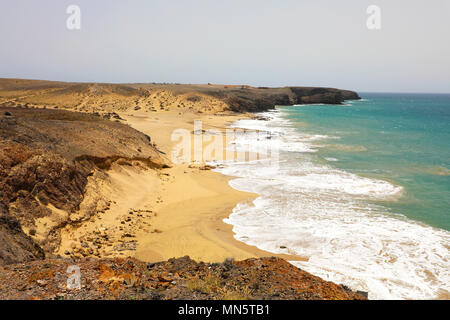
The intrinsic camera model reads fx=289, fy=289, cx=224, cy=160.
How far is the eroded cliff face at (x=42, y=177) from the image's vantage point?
761 centimetres

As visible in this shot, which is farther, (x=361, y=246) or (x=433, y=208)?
(x=433, y=208)

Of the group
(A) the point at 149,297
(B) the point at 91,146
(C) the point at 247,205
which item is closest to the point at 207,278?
(A) the point at 149,297

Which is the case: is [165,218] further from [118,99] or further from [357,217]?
[118,99]

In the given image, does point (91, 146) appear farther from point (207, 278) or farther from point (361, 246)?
point (361, 246)

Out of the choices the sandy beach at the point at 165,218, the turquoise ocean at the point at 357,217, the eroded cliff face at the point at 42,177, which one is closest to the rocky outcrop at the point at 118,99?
the eroded cliff face at the point at 42,177

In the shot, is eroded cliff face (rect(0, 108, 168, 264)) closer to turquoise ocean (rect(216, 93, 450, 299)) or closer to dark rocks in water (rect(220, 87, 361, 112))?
turquoise ocean (rect(216, 93, 450, 299))

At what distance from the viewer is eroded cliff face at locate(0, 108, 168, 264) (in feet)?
25.0

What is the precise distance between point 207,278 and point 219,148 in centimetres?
2109

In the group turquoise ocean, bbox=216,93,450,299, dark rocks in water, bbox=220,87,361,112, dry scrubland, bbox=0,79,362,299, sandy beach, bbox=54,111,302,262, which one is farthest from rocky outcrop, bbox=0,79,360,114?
turquoise ocean, bbox=216,93,450,299

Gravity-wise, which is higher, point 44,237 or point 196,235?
point 44,237

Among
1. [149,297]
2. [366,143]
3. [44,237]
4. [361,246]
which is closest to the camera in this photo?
[149,297]

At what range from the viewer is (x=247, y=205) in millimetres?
13734

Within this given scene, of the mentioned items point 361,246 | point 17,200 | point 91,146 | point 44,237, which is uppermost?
point 91,146

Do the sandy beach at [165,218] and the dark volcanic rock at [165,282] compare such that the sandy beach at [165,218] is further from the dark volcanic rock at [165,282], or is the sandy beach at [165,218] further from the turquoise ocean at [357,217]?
the dark volcanic rock at [165,282]
